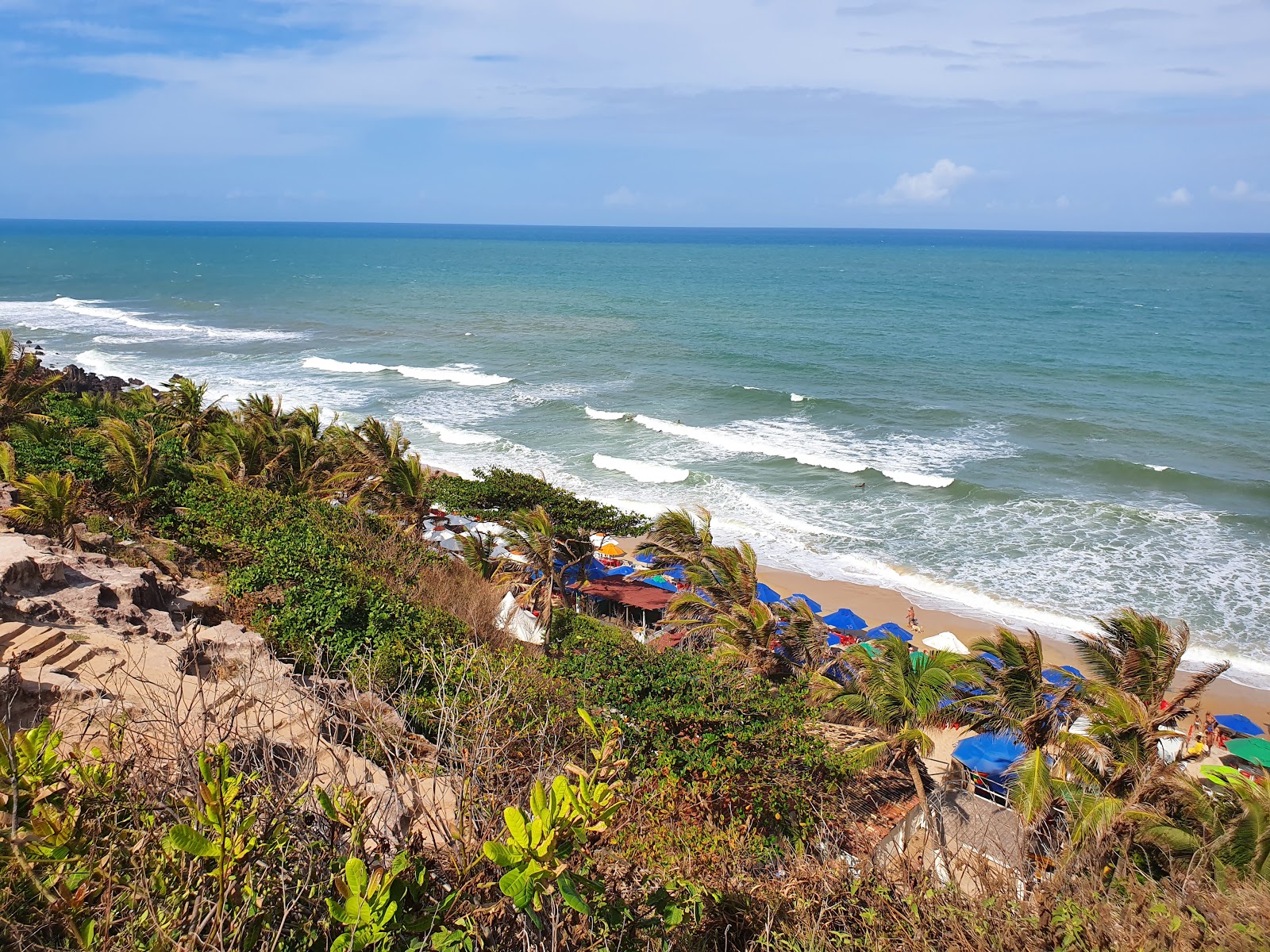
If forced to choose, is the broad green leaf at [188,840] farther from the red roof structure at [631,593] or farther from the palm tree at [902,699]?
the red roof structure at [631,593]

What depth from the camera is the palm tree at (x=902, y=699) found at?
12.0 m

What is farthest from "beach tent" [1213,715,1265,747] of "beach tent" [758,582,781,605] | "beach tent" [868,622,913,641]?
"beach tent" [758,582,781,605]

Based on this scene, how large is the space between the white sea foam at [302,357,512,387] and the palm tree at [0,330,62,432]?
23.5 metres

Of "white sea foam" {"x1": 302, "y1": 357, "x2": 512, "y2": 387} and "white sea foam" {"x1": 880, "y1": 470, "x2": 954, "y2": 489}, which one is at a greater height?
"white sea foam" {"x1": 302, "y1": 357, "x2": 512, "y2": 387}

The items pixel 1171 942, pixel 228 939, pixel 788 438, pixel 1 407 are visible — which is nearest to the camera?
pixel 228 939

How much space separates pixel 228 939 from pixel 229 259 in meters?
145

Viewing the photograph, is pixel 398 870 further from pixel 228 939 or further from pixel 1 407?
pixel 1 407

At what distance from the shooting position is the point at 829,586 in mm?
23797

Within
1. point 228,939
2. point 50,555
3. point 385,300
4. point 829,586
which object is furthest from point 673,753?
point 385,300

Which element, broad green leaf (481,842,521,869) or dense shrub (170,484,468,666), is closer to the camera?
broad green leaf (481,842,521,869)

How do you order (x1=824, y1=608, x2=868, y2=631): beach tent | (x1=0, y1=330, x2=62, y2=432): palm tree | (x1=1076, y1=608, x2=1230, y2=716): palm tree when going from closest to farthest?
(x1=1076, y1=608, x2=1230, y2=716): palm tree → (x1=824, y1=608, x2=868, y2=631): beach tent → (x1=0, y1=330, x2=62, y2=432): palm tree

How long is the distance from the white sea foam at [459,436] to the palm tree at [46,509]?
824 inches

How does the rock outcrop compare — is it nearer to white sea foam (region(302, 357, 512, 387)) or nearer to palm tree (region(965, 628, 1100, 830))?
palm tree (region(965, 628, 1100, 830))

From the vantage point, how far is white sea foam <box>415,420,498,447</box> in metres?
36.1
